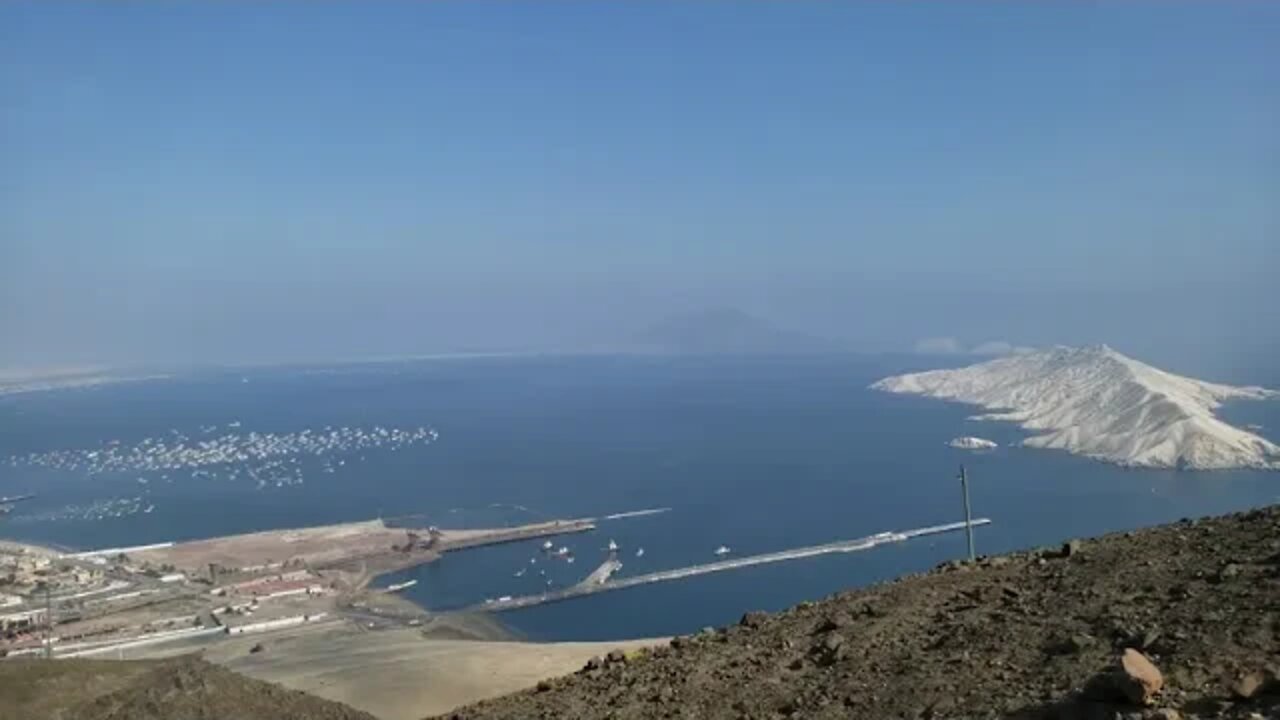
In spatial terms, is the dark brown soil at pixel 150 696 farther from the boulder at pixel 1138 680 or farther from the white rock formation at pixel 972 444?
the white rock formation at pixel 972 444

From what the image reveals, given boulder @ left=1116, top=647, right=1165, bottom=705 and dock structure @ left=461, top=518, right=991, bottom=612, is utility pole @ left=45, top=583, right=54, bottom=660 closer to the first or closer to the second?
dock structure @ left=461, top=518, right=991, bottom=612

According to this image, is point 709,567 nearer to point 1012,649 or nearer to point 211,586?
point 211,586

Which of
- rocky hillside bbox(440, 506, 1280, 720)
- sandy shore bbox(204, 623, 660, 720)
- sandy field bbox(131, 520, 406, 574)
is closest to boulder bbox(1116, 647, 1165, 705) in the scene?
rocky hillside bbox(440, 506, 1280, 720)

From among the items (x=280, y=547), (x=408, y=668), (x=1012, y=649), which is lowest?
(x=280, y=547)

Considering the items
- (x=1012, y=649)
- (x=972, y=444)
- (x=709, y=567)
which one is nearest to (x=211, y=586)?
(x=709, y=567)

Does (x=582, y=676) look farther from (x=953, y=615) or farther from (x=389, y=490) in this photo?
(x=389, y=490)

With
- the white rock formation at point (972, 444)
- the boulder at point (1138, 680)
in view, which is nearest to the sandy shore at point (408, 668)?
the boulder at point (1138, 680)

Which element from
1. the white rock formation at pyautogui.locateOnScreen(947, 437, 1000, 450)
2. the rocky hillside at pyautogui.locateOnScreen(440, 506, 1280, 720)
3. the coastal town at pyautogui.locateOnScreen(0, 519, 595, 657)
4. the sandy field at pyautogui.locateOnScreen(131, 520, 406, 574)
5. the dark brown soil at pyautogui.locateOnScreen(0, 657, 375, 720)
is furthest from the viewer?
the white rock formation at pyautogui.locateOnScreen(947, 437, 1000, 450)
